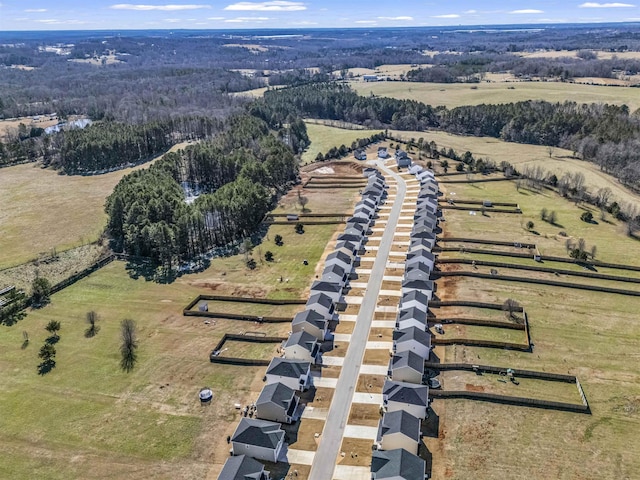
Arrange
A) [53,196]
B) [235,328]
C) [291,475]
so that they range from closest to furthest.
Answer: [291,475], [235,328], [53,196]

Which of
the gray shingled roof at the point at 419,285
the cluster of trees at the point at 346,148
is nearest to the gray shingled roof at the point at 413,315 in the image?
the gray shingled roof at the point at 419,285

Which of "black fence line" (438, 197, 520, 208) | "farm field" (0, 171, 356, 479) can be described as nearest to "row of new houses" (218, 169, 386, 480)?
"farm field" (0, 171, 356, 479)

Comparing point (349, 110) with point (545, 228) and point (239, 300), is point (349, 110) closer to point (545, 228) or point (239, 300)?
point (545, 228)

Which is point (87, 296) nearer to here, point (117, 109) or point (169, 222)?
point (169, 222)

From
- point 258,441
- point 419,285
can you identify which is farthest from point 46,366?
point 419,285

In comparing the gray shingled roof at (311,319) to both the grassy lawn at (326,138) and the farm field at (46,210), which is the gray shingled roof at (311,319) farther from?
the grassy lawn at (326,138)

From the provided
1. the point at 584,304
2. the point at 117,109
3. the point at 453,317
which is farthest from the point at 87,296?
the point at 117,109

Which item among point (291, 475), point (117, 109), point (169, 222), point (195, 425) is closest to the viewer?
point (291, 475)
